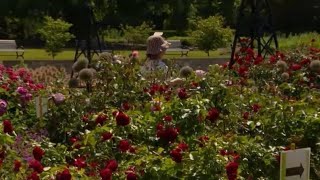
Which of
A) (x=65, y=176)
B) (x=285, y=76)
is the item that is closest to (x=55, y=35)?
(x=285, y=76)

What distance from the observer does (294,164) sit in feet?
10.0

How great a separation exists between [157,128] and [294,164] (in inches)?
27.9

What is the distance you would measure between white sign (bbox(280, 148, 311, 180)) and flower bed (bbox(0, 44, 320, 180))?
8.1 inches

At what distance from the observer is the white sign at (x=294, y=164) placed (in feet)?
9.80

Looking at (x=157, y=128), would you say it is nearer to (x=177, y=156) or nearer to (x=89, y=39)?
(x=177, y=156)

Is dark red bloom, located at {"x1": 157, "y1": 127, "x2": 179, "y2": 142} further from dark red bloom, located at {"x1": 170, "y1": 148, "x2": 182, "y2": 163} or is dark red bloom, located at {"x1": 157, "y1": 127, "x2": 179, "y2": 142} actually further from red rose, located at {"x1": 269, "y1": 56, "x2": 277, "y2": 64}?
red rose, located at {"x1": 269, "y1": 56, "x2": 277, "y2": 64}

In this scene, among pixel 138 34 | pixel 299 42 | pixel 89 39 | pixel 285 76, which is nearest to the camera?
pixel 285 76

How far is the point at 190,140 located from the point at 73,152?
0.56 meters

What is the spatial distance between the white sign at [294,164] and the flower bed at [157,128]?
207 millimetres

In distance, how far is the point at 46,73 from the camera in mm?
8164

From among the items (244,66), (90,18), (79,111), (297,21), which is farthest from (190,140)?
(297,21)

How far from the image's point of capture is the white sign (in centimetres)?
299

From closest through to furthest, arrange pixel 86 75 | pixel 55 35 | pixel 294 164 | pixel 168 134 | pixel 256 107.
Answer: pixel 294 164 → pixel 168 134 → pixel 256 107 → pixel 86 75 → pixel 55 35

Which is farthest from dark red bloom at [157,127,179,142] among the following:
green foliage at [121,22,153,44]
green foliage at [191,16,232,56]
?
green foliage at [121,22,153,44]
